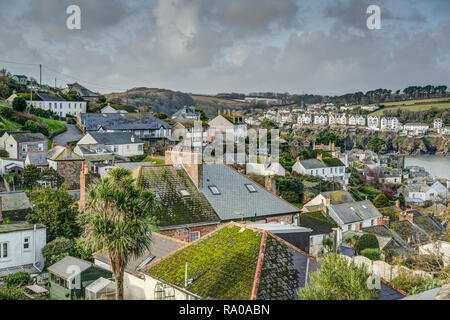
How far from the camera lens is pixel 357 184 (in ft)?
216

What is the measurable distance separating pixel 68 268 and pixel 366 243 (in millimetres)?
17303

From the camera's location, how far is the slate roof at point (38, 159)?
35000 mm

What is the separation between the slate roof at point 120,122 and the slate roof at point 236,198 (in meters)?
33.1

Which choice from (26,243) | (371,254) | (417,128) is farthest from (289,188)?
(417,128)

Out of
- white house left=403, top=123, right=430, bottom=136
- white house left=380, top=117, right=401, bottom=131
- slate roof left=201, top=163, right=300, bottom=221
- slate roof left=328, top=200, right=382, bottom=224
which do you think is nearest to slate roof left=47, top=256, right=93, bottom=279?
slate roof left=201, top=163, right=300, bottom=221

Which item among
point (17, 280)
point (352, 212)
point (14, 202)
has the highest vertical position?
point (14, 202)

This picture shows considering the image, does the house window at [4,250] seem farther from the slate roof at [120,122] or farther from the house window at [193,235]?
the slate roof at [120,122]

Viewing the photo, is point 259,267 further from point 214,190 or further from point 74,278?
point 214,190

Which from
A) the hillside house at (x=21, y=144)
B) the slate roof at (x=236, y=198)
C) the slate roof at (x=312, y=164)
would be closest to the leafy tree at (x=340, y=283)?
the slate roof at (x=236, y=198)

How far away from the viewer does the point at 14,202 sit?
24406 mm

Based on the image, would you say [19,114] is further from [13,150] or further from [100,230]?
[100,230]

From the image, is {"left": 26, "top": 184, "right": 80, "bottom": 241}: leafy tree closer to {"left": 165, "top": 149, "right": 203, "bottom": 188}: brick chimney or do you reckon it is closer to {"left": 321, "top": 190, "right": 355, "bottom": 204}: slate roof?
{"left": 165, "top": 149, "right": 203, "bottom": 188}: brick chimney

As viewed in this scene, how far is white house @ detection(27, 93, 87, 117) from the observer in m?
61.7

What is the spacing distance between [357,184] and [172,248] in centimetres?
5548
